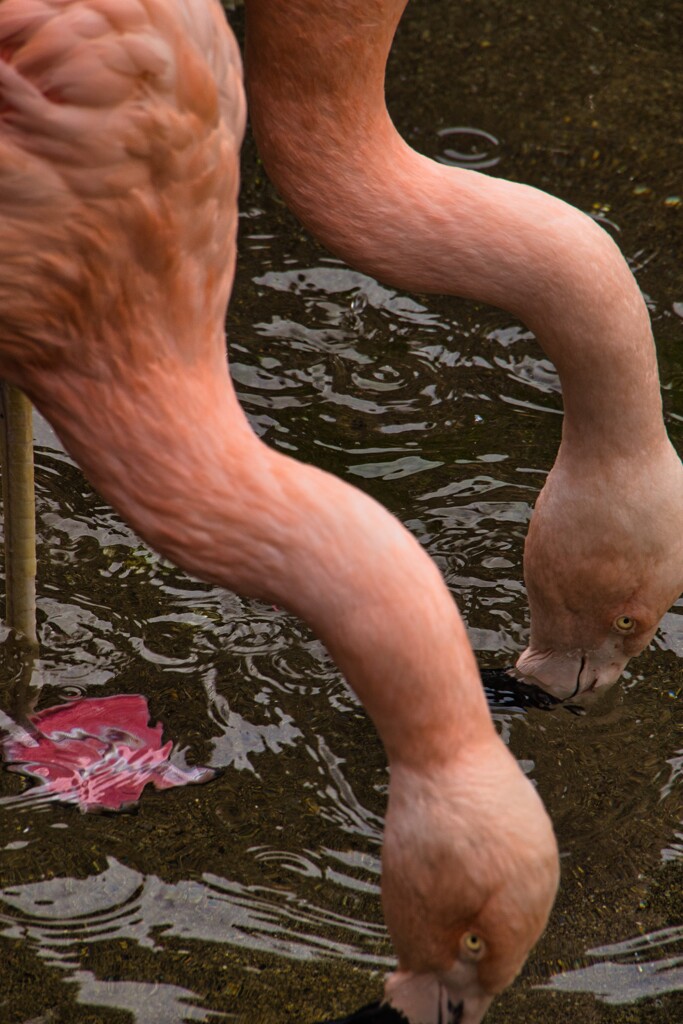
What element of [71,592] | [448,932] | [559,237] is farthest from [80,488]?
[448,932]

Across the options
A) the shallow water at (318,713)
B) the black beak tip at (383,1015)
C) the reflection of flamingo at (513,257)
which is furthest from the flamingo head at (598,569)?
the black beak tip at (383,1015)

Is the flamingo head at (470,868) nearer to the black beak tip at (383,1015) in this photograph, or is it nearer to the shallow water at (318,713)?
the black beak tip at (383,1015)

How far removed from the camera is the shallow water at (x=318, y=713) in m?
2.88

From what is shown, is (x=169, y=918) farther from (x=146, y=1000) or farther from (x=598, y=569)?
(x=598, y=569)

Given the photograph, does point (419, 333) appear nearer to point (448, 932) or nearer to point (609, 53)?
point (609, 53)

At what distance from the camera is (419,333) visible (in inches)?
180

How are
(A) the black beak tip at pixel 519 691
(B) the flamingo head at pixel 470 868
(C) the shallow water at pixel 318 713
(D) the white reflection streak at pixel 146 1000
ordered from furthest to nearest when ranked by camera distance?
(A) the black beak tip at pixel 519 691
(C) the shallow water at pixel 318 713
(D) the white reflection streak at pixel 146 1000
(B) the flamingo head at pixel 470 868

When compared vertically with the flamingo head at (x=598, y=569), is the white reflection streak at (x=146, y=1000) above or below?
below

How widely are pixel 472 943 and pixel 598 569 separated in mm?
990

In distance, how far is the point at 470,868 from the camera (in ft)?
7.25

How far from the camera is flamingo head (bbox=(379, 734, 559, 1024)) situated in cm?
220

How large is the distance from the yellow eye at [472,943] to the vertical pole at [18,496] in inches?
54.1

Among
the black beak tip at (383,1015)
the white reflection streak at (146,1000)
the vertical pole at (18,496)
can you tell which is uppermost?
the vertical pole at (18,496)

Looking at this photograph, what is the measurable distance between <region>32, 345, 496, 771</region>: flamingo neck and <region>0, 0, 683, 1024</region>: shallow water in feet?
2.76
